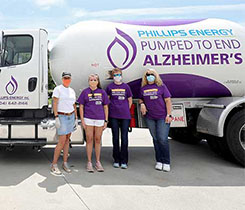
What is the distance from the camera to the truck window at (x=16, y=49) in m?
4.77

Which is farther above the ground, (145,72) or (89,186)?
(145,72)

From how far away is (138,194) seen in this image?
3.61m

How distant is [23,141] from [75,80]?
1.48 m

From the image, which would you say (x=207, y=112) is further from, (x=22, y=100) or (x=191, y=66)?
(x=22, y=100)

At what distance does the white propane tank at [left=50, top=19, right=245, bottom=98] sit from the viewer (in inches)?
185

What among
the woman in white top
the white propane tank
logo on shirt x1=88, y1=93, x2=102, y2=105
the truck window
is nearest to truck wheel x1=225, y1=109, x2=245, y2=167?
the white propane tank

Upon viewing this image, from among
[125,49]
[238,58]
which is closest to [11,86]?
[125,49]

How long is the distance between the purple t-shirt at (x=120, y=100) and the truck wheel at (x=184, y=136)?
2.44 m

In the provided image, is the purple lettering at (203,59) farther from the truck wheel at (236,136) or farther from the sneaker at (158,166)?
the sneaker at (158,166)

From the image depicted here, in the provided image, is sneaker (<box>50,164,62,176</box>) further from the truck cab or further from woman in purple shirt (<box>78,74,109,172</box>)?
the truck cab

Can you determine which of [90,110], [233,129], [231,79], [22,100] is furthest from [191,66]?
[22,100]

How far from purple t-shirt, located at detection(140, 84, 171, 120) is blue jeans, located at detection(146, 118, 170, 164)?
13 cm

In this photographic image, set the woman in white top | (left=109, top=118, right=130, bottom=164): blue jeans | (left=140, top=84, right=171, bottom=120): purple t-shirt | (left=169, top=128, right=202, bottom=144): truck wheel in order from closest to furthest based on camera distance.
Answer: the woman in white top < (left=140, top=84, right=171, bottom=120): purple t-shirt < (left=109, top=118, right=130, bottom=164): blue jeans < (left=169, top=128, right=202, bottom=144): truck wheel

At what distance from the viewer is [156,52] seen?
185 inches
